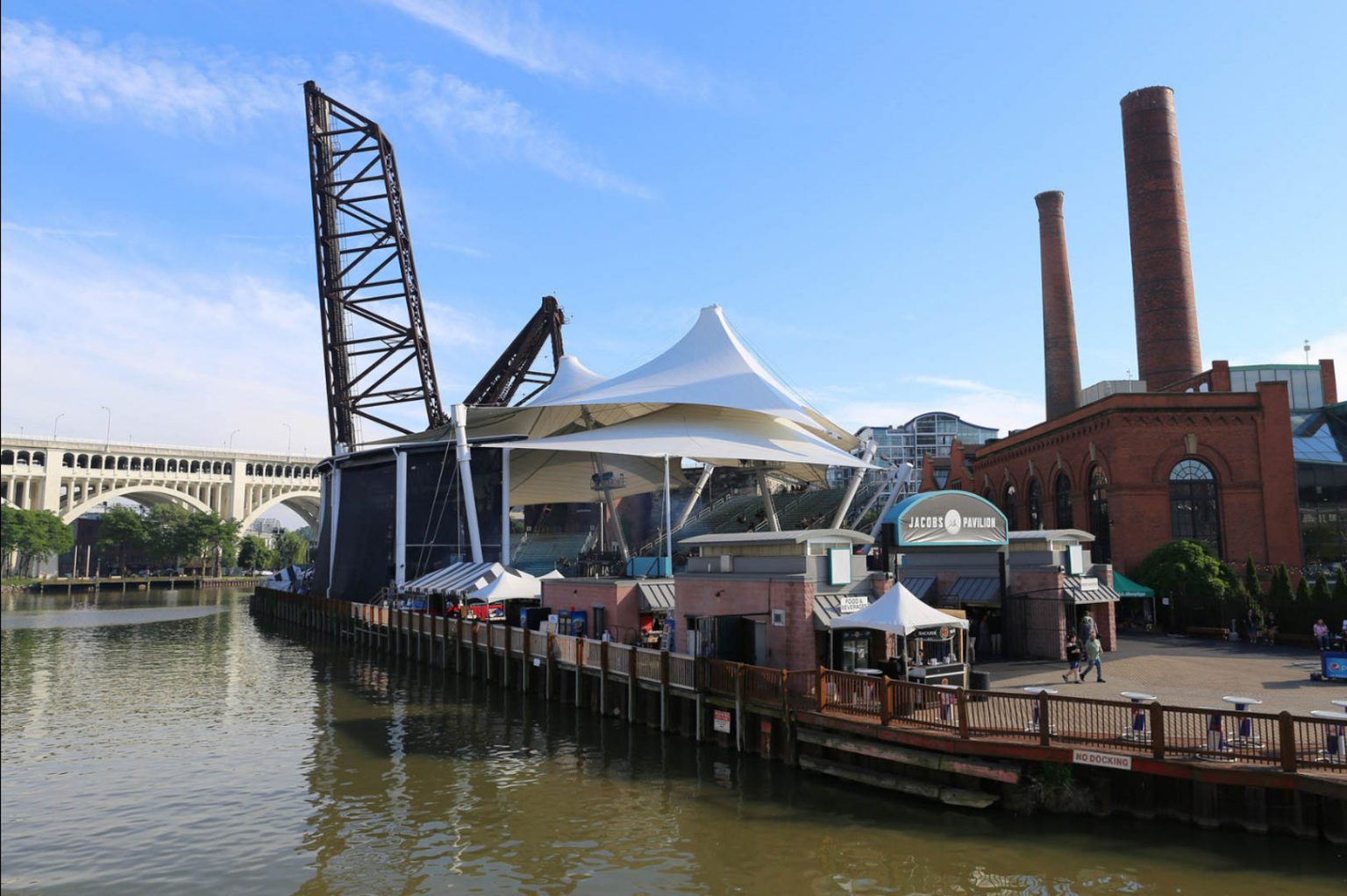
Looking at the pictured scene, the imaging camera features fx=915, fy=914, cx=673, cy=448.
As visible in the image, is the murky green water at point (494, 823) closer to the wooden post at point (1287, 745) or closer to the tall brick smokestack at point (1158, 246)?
the wooden post at point (1287, 745)

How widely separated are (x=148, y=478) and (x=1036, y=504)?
12315cm

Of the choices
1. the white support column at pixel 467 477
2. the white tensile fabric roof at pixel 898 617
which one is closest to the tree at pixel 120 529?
the white support column at pixel 467 477

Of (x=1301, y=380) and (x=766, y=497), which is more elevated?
(x=1301, y=380)

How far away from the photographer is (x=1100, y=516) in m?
41.8

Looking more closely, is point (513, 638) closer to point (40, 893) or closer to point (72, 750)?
point (72, 750)

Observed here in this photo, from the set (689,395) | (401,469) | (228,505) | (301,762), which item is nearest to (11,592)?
(228,505)

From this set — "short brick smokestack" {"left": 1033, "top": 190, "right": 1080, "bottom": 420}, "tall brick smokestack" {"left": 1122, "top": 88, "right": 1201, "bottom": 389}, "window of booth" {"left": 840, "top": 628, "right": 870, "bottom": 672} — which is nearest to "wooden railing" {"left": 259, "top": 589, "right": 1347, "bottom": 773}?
"window of booth" {"left": 840, "top": 628, "right": 870, "bottom": 672}

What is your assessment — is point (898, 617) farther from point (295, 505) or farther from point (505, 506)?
point (295, 505)

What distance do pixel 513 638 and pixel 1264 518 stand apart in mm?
31554

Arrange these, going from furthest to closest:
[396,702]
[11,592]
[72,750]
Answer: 1. [11,592]
2. [396,702]
3. [72,750]

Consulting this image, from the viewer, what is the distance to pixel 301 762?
814 inches

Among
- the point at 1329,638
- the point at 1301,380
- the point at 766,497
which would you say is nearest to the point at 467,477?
the point at 766,497

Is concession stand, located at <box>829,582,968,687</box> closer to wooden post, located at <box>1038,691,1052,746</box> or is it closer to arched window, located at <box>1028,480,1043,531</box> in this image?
wooden post, located at <box>1038,691,1052,746</box>

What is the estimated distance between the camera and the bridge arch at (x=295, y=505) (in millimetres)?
143000
